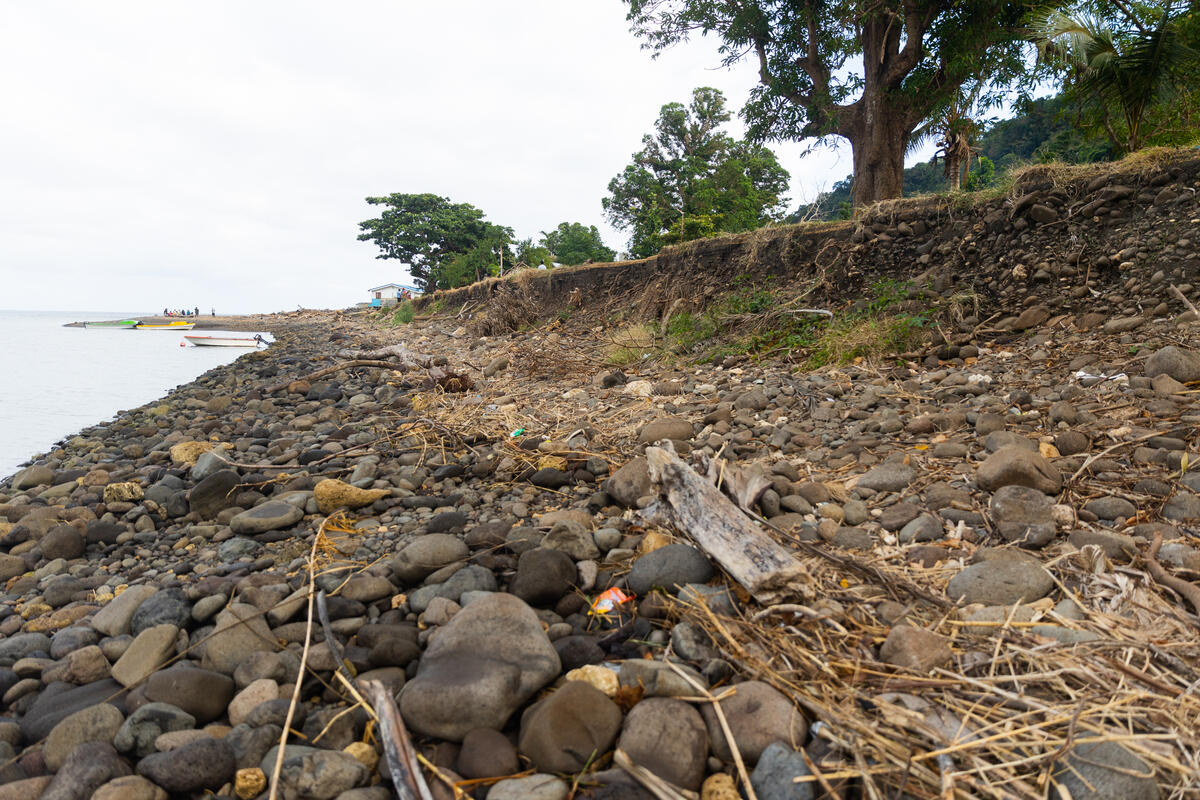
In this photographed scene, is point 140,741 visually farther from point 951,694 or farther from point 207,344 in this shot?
point 207,344

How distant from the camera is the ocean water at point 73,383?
6.75 m

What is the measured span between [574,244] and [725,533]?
1297 inches

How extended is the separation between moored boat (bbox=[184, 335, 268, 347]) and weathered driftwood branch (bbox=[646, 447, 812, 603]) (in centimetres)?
1874

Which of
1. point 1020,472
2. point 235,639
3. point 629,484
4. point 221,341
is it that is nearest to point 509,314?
point 629,484

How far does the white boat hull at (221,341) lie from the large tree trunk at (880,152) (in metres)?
17.4

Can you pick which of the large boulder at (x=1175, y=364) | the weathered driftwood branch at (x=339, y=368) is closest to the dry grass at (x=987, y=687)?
the large boulder at (x=1175, y=364)

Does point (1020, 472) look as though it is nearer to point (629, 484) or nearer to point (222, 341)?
point (629, 484)

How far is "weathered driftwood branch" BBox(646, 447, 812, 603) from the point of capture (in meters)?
1.81

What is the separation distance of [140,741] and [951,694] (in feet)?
7.28

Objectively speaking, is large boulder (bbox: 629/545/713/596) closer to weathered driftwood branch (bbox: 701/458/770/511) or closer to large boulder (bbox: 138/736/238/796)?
weathered driftwood branch (bbox: 701/458/770/511)

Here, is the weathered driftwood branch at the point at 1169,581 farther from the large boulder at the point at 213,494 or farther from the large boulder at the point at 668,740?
the large boulder at the point at 213,494

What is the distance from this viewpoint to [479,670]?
1.61 m

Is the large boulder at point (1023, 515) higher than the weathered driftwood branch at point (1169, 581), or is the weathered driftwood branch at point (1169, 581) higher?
the large boulder at point (1023, 515)

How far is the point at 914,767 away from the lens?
4.11ft
